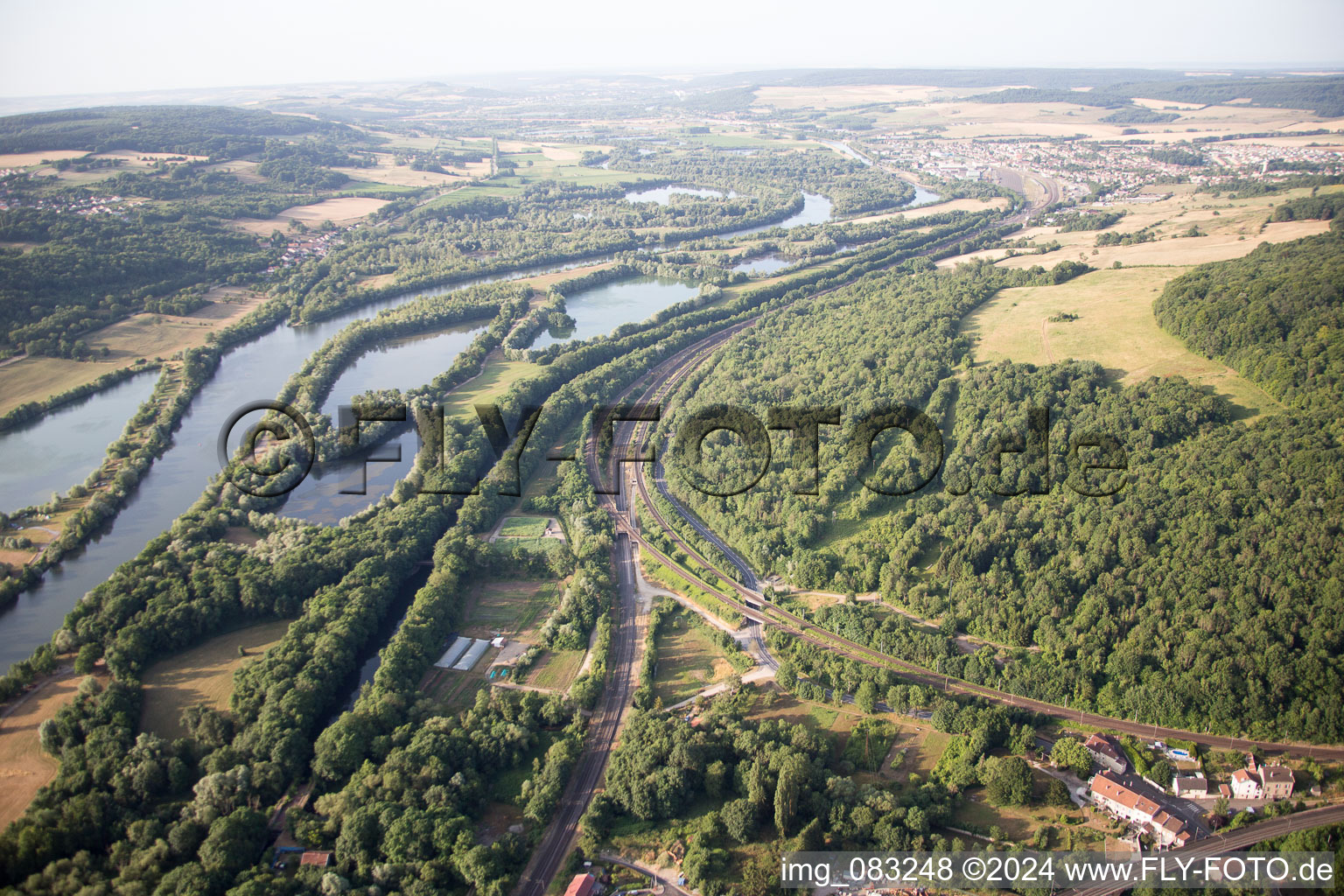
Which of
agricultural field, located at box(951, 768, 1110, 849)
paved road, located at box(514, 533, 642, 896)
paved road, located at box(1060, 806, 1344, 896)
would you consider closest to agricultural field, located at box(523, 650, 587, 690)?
paved road, located at box(514, 533, 642, 896)

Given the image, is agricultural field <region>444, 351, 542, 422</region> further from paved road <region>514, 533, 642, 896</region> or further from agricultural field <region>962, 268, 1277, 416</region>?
agricultural field <region>962, 268, 1277, 416</region>

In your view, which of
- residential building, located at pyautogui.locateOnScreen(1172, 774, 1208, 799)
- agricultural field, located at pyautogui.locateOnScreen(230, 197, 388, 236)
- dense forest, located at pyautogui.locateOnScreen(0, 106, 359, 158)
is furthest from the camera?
dense forest, located at pyautogui.locateOnScreen(0, 106, 359, 158)

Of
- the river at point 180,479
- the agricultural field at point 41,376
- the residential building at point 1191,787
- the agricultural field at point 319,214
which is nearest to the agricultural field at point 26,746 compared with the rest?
the river at point 180,479

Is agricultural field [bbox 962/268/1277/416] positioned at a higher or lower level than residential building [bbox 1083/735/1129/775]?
higher

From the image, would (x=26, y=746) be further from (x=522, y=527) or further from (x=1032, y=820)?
(x=1032, y=820)

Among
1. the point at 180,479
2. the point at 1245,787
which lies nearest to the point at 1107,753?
the point at 1245,787
